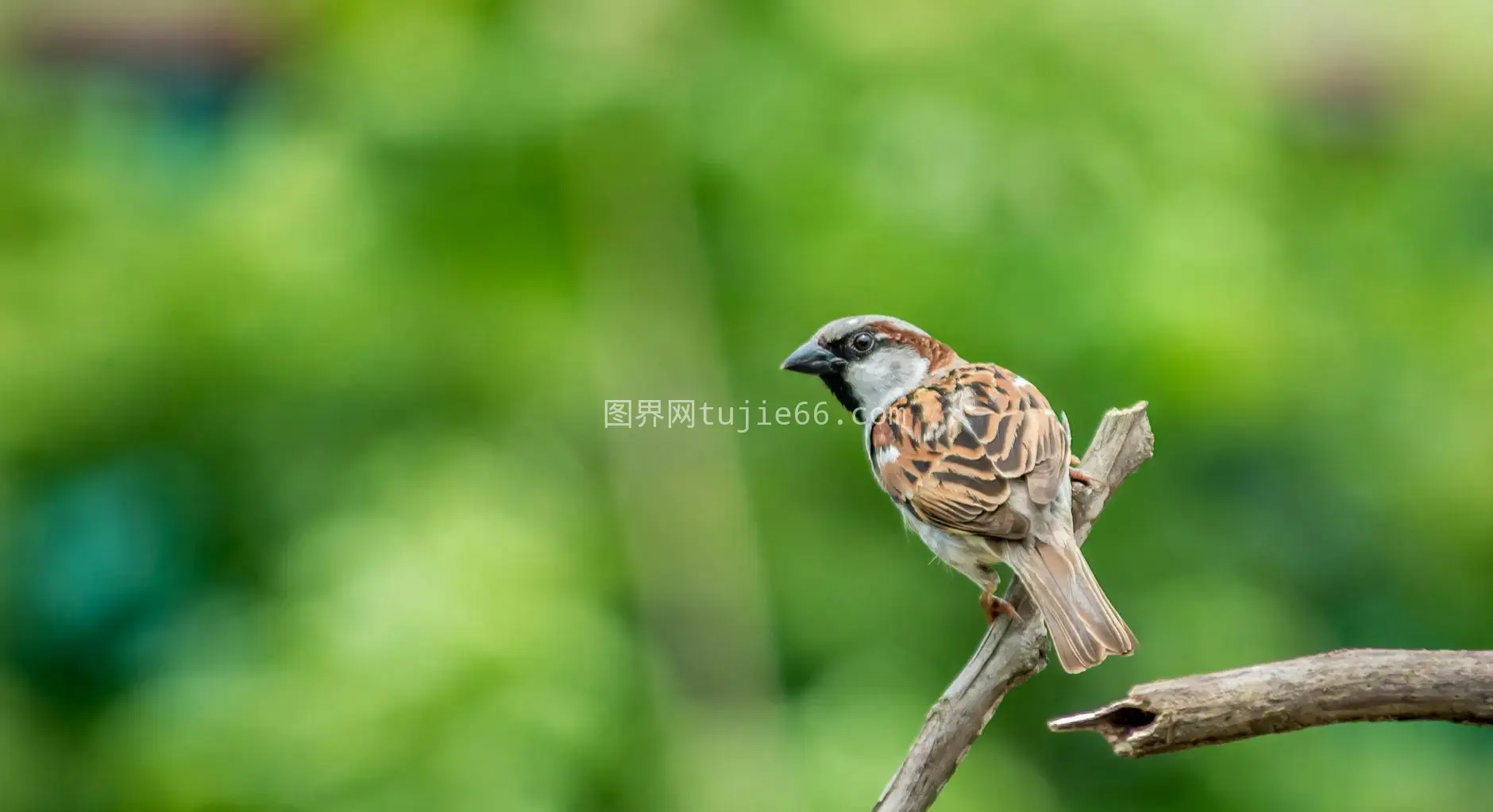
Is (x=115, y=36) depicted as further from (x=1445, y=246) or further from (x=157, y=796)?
(x=1445, y=246)

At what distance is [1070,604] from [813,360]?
0.70 m

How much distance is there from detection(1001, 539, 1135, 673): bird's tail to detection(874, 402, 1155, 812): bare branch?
0.10ft

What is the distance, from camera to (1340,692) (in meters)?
1.65

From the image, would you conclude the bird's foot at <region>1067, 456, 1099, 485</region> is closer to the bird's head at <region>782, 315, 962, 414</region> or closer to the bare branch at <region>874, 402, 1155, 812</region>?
the bare branch at <region>874, 402, 1155, 812</region>

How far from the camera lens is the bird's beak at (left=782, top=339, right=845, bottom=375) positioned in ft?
7.97

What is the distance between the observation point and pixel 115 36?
4.01 meters

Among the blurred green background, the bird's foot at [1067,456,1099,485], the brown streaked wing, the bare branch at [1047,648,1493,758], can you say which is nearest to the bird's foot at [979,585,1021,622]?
the brown streaked wing

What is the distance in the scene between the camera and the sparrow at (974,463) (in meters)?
2.05

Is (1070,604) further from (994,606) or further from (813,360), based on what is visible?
(813,360)

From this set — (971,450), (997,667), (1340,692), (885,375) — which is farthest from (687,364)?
(1340,692)

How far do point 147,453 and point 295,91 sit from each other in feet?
3.51

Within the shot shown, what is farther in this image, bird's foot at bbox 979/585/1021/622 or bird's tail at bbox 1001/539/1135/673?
bird's foot at bbox 979/585/1021/622

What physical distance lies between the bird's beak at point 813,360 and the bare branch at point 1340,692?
1.00 metres

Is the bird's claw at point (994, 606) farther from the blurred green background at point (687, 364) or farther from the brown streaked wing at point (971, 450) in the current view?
the blurred green background at point (687, 364)
